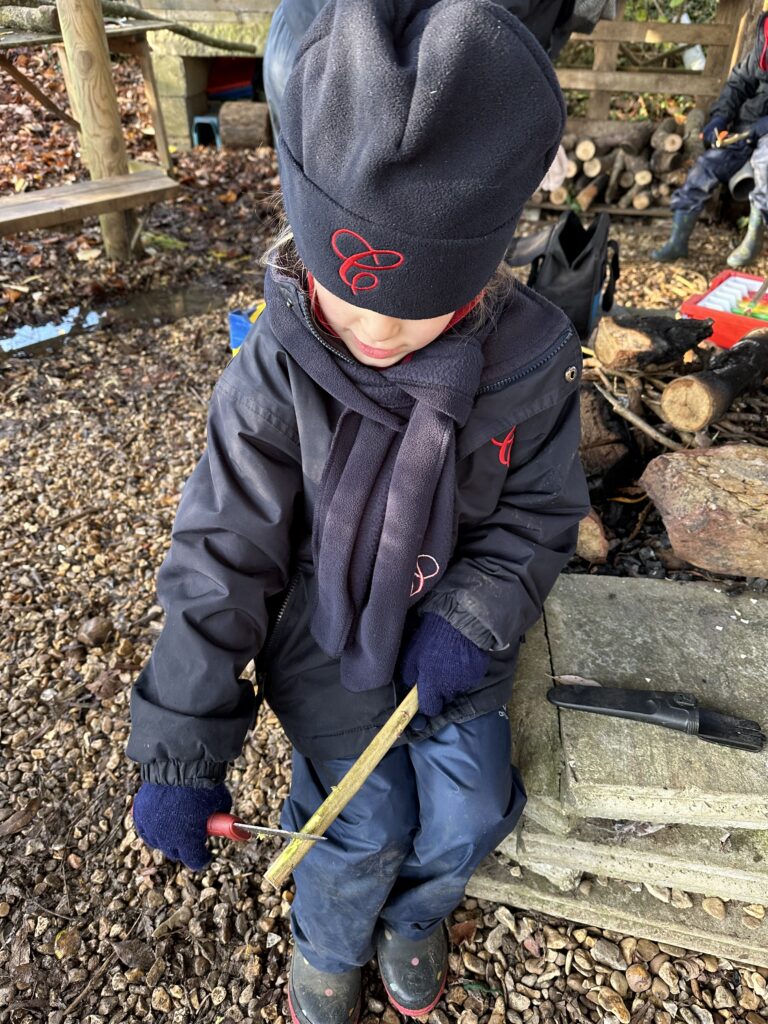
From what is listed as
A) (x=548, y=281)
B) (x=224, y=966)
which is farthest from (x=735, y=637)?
(x=548, y=281)

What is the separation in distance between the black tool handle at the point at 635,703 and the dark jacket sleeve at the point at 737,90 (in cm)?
474

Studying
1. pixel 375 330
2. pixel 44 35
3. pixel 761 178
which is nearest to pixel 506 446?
pixel 375 330

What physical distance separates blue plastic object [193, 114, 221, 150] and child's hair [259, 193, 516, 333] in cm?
684

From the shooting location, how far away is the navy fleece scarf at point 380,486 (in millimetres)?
1384

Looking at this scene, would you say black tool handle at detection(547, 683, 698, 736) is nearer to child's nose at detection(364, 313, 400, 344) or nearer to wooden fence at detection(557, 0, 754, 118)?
child's nose at detection(364, 313, 400, 344)

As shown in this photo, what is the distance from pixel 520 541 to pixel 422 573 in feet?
0.82

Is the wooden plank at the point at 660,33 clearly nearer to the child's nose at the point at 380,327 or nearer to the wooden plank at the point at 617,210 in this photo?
the wooden plank at the point at 617,210

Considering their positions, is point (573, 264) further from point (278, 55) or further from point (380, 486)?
point (380, 486)

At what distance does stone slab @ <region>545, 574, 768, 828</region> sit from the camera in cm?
167

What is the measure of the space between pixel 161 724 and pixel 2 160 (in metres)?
7.06

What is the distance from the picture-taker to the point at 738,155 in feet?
16.3

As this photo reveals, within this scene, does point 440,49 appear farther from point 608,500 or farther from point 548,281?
point 548,281

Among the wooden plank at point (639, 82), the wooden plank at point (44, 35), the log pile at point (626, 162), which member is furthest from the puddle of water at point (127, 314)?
the wooden plank at point (639, 82)

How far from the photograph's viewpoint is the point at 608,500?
2.67 meters
